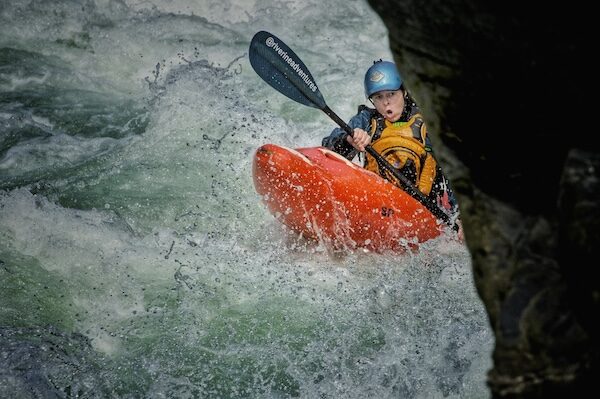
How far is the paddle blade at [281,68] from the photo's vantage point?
14.1ft

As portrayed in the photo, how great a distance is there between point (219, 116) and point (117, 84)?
5.33ft

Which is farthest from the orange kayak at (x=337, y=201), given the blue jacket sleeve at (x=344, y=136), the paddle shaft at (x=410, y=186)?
the blue jacket sleeve at (x=344, y=136)

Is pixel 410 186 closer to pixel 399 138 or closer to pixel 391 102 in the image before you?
pixel 399 138

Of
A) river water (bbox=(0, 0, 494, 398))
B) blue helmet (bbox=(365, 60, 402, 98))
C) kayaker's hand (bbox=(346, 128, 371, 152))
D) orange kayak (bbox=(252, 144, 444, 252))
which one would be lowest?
river water (bbox=(0, 0, 494, 398))

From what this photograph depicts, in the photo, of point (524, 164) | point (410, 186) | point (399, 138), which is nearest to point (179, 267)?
point (410, 186)

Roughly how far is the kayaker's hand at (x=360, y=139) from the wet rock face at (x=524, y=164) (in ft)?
9.32

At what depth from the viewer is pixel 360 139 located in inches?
175

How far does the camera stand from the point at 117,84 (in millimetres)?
7184

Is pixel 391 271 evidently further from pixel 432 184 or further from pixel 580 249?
pixel 580 249

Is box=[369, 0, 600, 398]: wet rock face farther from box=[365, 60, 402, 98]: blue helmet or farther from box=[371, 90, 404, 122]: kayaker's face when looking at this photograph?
box=[371, 90, 404, 122]: kayaker's face

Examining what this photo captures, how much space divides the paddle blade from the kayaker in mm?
497

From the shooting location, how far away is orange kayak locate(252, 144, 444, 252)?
167 inches

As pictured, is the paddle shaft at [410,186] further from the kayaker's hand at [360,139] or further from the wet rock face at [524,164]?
the wet rock face at [524,164]

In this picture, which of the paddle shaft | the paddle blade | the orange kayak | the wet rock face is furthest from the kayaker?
the wet rock face
